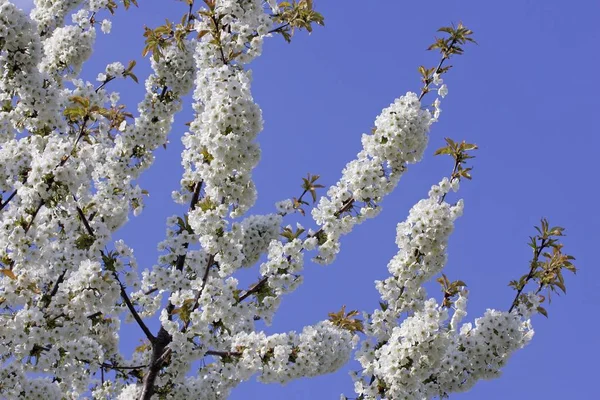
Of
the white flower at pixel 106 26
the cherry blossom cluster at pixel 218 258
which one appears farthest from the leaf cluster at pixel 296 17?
the white flower at pixel 106 26

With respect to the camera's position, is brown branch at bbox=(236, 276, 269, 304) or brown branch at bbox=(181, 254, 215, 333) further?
brown branch at bbox=(236, 276, 269, 304)

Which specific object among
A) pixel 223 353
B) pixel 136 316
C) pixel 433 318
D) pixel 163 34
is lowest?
pixel 433 318

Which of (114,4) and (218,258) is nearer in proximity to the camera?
(218,258)

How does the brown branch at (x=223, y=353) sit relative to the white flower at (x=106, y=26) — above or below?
below

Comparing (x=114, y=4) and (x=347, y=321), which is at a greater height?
(x=114, y=4)

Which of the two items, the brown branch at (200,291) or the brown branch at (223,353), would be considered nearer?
the brown branch at (200,291)

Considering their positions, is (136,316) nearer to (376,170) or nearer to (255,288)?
(255,288)

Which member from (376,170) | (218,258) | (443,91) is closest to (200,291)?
(218,258)

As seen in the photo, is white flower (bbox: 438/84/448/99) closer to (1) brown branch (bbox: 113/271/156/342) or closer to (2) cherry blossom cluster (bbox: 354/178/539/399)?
(2) cherry blossom cluster (bbox: 354/178/539/399)

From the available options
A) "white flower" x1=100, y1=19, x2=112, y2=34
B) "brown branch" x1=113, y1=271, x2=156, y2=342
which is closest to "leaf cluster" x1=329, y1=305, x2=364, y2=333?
"brown branch" x1=113, y1=271, x2=156, y2=342

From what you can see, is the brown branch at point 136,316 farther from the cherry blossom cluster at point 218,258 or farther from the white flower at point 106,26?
the white flower at point 106,26

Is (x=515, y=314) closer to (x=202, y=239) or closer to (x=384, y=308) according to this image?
(x=384, y=308)

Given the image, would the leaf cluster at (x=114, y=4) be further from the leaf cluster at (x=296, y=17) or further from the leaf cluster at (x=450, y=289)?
the leaf cluster at (x=450, y=289)

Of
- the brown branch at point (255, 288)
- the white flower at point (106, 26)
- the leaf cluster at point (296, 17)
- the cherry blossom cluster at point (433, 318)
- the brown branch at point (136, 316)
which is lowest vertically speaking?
the cherry blossom cluster at point (433, 318)
